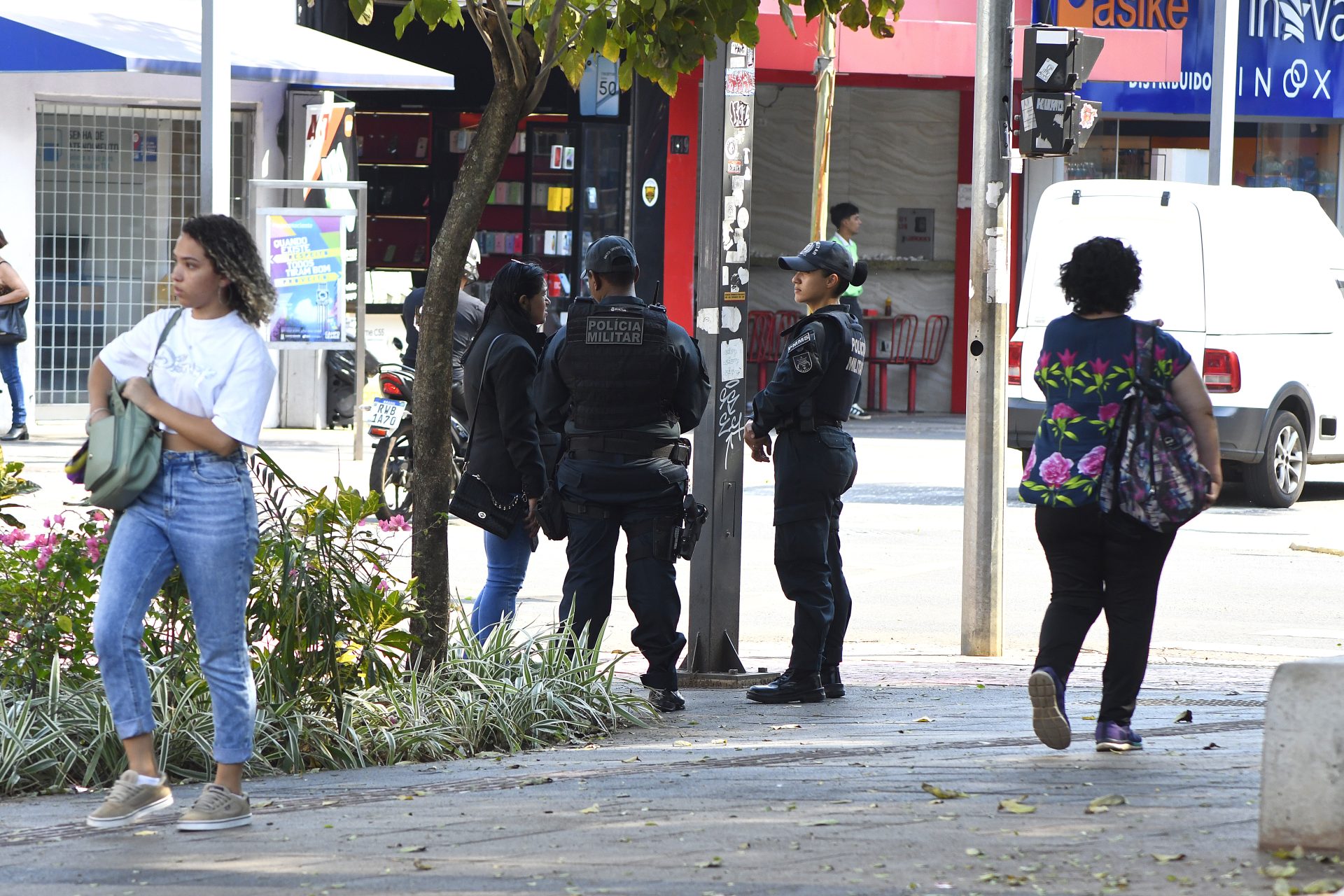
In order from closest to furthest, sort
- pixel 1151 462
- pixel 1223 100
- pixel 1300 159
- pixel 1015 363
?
pixel 1151 462 < pixel 1015 363 < pixel 1223 100 < pixel 1300 159

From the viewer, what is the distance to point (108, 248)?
18.1 metres

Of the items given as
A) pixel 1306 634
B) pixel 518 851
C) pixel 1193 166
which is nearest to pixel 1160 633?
pixel 1306 634

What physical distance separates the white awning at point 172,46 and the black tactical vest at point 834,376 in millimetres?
8989

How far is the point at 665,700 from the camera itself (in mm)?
7039

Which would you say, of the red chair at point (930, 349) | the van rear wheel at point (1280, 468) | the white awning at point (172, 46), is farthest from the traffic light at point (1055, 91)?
the red chair at point (930, 349)

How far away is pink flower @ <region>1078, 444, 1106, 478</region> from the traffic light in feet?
10.7

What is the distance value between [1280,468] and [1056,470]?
9171mm

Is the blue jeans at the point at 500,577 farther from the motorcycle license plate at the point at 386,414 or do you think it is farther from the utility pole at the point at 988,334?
the motorcycle license plate at the point at 386,414

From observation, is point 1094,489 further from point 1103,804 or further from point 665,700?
point 665,700

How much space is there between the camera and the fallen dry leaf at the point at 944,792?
5.27 m

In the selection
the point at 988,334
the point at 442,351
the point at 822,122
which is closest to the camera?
the point at 442,351

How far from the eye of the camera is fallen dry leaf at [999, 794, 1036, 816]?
5059mm

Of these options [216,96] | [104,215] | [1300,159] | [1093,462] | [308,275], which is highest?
[1300,159]

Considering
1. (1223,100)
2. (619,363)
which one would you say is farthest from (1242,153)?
(619,363)
